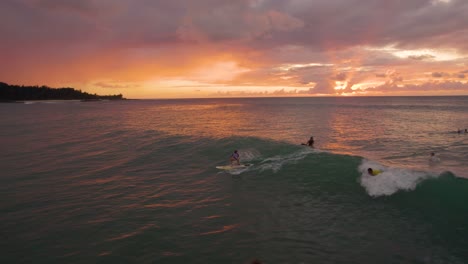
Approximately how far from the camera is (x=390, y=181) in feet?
63.2

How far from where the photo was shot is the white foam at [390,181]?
1842 cm

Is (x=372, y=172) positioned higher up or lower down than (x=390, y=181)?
higher up

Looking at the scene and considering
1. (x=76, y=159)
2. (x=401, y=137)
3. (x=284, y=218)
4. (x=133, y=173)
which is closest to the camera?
(x=284, y=218)

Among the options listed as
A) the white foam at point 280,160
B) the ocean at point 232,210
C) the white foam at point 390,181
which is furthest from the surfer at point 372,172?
the white foam at point 280,160

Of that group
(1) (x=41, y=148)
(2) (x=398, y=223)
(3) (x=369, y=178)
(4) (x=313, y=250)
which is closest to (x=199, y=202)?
(4) (x=313, y=250)

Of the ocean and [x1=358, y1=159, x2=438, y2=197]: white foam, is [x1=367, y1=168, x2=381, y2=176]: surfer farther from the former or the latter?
the ocean

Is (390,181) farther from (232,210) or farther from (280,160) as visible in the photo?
(232,210)

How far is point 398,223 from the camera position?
14.3m

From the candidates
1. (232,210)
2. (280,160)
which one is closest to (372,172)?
(280,160)

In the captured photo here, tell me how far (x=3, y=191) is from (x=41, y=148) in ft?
58.0

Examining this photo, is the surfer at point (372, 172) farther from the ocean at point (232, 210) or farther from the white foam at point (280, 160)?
the white foam at point (280, 160)

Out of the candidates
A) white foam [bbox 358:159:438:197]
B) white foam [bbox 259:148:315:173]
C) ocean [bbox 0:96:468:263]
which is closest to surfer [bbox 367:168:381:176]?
white foam [bbox 358:159:438:197]

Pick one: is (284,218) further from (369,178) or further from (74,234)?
(74,234)

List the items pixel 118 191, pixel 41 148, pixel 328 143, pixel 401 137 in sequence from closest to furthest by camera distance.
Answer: pixel 118 191 < pixel 41 148 < pixel 328 143 < pixel 401 137
